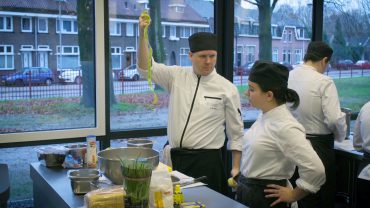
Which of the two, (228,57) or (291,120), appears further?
(228,57)

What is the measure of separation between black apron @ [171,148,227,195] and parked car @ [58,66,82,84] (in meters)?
1.20

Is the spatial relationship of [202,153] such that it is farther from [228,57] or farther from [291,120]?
[228,57]

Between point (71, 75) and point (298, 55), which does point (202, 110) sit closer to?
point (71, 75)

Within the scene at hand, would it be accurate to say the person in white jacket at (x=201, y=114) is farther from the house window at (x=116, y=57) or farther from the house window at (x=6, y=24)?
the house window at (x=6, y=24)

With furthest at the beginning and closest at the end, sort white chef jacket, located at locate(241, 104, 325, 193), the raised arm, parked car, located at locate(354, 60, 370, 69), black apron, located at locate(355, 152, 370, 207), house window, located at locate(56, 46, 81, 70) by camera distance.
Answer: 1. parked car, located at locate(354, 60, 370, 69)
2. house window, located at locate(56, 46, 81, 70)
3. black apron, located at locate(355, 152, 370, 207)
4. the raised arm
5. white chef jacket, located at locate(241, 104, 325, 193)

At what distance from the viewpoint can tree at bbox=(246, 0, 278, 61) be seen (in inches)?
160

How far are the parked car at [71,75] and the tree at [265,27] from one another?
5.78 ft

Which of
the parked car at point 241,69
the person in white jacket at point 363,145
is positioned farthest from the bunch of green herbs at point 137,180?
the parked car at point 241,69

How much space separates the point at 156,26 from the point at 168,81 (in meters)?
1.04

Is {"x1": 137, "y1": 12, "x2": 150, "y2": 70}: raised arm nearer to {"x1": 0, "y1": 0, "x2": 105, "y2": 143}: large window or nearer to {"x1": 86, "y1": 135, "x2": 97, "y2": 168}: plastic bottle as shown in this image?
{"x1": 86, "y1": 135, "x2": 97, "y2": 168}: plastic bottle

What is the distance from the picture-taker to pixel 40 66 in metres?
3.27

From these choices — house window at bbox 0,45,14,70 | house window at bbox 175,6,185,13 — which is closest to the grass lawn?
house window at bbox 175,6,185,13

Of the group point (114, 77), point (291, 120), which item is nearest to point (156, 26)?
point (114, 77)

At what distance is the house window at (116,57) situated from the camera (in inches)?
Result: 138
